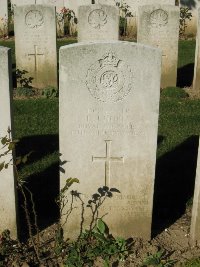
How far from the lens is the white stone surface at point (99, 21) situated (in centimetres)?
925

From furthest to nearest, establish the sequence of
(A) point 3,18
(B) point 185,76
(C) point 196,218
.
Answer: (A) point 3,18 → (B) point 185,76 → (C) point 196,218

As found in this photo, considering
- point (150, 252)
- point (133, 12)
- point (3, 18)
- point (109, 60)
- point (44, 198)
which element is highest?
point (133, 12)

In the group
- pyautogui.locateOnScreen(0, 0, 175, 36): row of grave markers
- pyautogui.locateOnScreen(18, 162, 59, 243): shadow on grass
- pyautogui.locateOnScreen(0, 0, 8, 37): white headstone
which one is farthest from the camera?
pyautogui.locateOnScreen(0, 0, 175, 36): row of grave markers

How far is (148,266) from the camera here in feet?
14.0

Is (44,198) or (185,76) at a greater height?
(185,76)

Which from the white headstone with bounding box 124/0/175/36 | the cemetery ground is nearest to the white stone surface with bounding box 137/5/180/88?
the cemetery ground

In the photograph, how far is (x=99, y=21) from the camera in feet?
30.5

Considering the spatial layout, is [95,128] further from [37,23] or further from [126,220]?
[37,23]

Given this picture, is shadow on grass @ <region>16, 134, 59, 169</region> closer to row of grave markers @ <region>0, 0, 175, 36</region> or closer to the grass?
the grass

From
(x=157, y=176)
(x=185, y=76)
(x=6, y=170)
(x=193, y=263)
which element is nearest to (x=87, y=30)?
(x=185, y=76)

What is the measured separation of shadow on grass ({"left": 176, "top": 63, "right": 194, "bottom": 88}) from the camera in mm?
10184

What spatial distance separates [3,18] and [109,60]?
10.9m

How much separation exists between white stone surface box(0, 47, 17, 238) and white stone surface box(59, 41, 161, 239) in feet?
1.49

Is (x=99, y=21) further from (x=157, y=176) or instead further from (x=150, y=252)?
(x=150, y=252)
